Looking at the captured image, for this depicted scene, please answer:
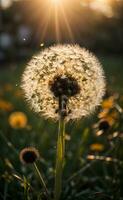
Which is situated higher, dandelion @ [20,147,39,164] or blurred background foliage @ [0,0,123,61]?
blurred background foliage @ [0,0,123,61]

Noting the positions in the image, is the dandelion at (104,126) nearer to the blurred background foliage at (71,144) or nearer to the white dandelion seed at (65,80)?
the blurred background foliage at (71,144)

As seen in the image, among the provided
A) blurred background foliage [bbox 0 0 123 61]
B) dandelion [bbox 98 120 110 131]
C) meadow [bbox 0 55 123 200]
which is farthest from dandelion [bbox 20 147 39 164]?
blurred background foliage [bbox 0 0 123 61]

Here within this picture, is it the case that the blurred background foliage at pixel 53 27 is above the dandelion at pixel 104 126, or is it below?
above

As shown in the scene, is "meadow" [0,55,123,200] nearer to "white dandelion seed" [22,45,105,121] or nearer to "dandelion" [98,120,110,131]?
"dandelion" [98,120,110,131]

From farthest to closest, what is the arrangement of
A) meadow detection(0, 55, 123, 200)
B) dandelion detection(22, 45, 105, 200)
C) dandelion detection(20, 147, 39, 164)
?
meadow detection(0, 55, 123, 200) < dandelion detection(20, 147, 39, 164) < dandelion detection(22, 45, 105, 200)

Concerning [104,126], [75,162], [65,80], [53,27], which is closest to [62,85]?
[65,80]

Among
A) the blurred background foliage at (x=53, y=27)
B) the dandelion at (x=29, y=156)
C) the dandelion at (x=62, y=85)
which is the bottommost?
the dandelion at (x=29, y=156)

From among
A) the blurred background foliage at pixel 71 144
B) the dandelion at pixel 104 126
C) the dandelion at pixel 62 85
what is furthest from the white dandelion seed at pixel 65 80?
the dandelion at pixel 104 126

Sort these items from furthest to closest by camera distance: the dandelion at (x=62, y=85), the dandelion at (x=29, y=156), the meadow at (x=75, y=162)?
the meadow at (x=75, y=162) → the dandelion at (x=29, y=156) → the dandelion at (x=62, y=85)

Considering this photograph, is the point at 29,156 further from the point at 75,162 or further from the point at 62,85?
the point at 75,162
